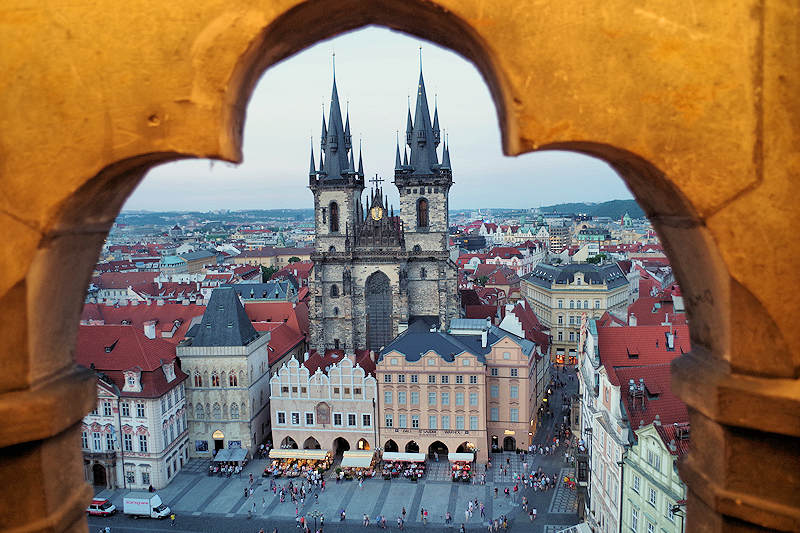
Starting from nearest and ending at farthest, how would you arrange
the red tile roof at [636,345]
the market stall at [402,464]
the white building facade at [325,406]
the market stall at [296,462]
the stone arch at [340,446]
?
1. the red tile roof at [636,345]
2. the market stall at [402,464]
3. the market stall at [296,462]
4. the white building facade at [325,406]
5. the stone arch at [340,446]

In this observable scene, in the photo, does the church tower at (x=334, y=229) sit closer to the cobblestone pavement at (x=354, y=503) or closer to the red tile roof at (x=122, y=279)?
the cobblestone pavement at (x=354, y=503)

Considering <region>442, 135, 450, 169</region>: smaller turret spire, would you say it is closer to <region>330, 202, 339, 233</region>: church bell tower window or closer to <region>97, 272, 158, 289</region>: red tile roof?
<region>330, 202, 339, 233</region>: church bell tower window

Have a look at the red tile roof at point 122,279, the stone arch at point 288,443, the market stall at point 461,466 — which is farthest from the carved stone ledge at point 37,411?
the red tile roof at point 122,279

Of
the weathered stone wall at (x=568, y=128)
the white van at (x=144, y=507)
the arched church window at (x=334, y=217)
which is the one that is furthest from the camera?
the arched church window at (x=334, y=217)

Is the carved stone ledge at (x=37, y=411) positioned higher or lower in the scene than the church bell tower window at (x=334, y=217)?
lower

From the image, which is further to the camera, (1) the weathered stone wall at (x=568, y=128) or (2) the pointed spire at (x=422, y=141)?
(2) the pointed spire at (x=422, y=141)

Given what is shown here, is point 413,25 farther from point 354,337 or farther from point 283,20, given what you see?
point 354,337

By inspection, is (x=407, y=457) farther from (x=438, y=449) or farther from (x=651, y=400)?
(x=651, y=400)
